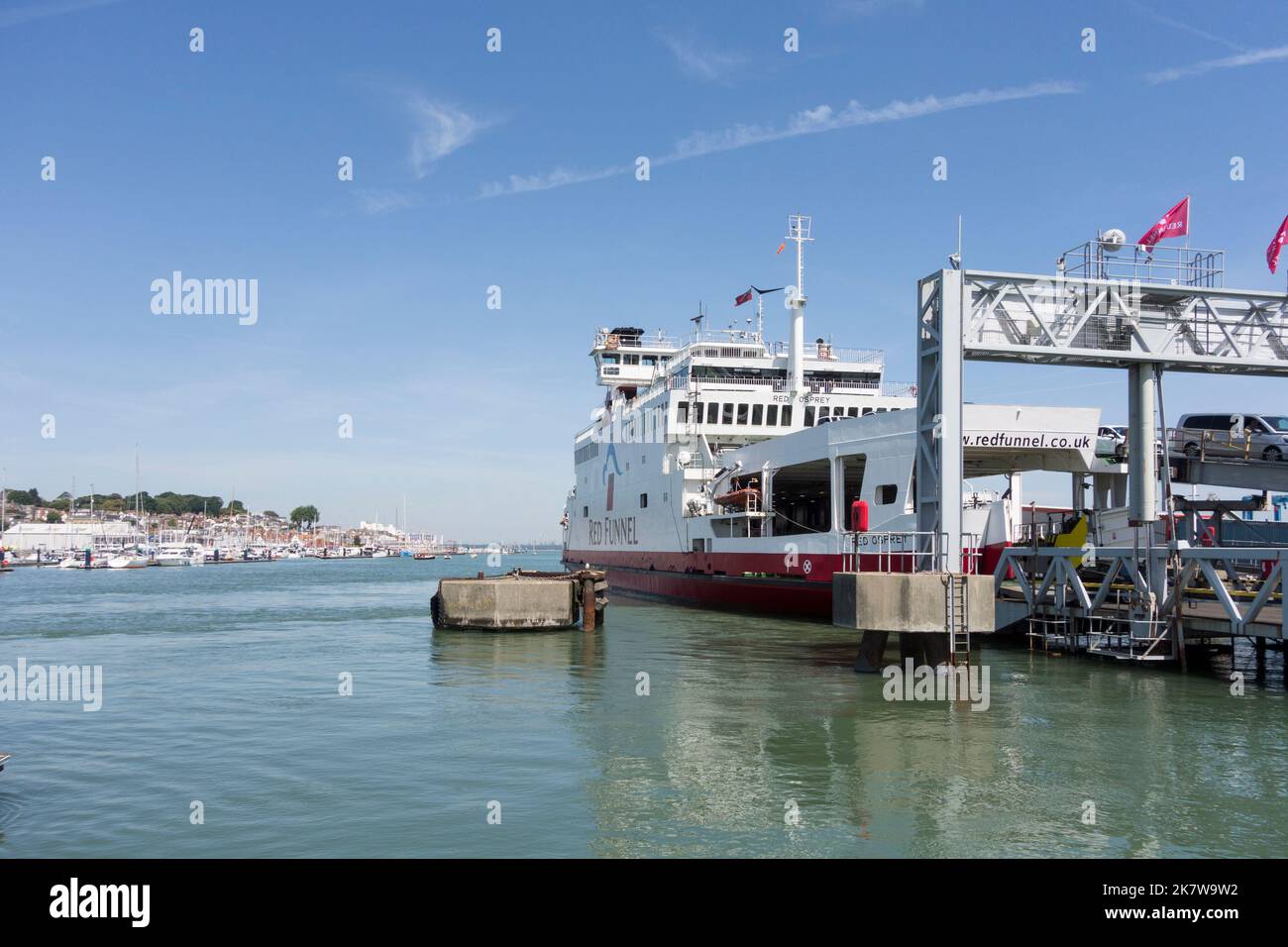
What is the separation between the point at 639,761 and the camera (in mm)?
11969

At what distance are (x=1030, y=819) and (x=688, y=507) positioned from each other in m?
27.6

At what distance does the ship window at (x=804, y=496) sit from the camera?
1212 inches

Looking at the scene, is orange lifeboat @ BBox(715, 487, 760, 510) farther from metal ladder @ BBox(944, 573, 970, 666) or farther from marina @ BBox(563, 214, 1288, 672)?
metal ladder @ BBox(944, 573, 970, 666)

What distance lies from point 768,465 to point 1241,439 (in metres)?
13.5

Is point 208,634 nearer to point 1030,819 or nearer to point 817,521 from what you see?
point 817,521

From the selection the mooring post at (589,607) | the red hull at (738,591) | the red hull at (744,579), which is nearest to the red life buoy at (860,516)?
the red hull at (744,579)

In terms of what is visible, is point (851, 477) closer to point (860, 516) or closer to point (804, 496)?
point (804, 496)

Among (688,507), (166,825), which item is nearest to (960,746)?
(166,825)

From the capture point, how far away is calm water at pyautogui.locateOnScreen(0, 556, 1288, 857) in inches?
354

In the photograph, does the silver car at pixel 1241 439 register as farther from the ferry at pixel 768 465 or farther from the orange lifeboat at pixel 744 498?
the orange lifeboat at pixel 744 498

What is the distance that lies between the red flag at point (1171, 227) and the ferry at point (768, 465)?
17.9 feet

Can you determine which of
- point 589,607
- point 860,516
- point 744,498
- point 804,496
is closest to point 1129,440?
point 860,516

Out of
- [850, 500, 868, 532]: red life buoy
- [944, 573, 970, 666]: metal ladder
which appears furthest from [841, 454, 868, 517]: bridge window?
[944, 573, 970, 666]: metal ladder
